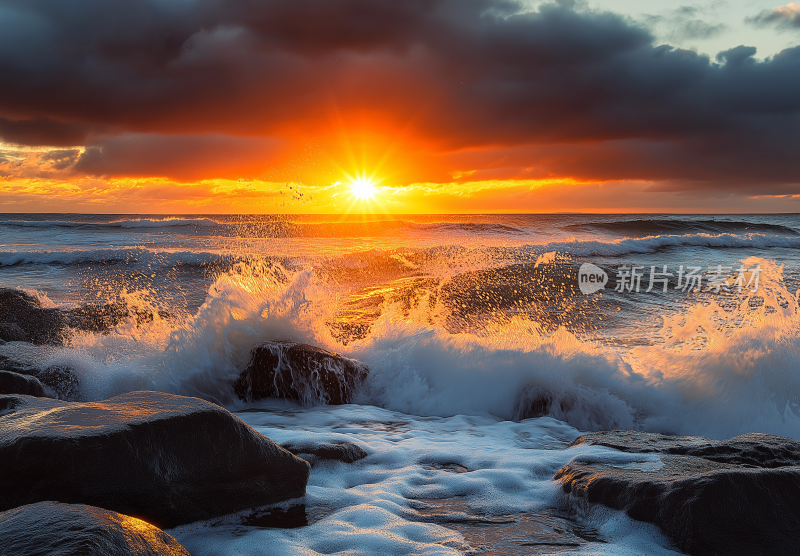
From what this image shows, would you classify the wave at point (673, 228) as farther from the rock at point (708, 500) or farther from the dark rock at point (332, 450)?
the rock at point (708, 500)

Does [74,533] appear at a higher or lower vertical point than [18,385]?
higher

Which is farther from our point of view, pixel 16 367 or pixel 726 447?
pixel 16 367

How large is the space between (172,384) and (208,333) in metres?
0.79

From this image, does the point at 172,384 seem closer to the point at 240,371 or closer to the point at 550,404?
the point at 240,371

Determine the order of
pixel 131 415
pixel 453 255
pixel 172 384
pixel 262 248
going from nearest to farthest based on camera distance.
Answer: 1. pixel 131 415
2. pixel 172 384
3. pixel 453 255
4. pixel 262 248

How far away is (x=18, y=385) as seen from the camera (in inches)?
165

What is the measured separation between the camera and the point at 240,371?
571cm

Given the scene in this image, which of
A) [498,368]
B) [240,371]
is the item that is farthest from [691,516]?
[240,371]

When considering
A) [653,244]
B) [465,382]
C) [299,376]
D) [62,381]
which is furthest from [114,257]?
[653,244]

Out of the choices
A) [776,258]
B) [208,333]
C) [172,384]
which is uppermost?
[776,258]

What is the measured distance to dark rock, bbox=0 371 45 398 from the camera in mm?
4082

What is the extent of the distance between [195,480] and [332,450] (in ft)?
3.69

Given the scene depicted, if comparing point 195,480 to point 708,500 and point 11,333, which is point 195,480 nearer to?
point 708,500

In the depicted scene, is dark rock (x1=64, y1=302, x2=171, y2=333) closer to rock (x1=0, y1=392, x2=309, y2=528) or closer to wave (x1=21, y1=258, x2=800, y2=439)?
wave (x1=21, y1=258, x2=800, y2=439)
